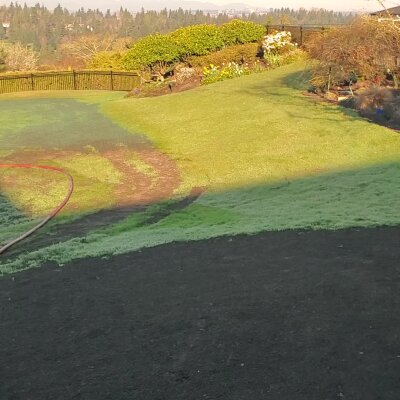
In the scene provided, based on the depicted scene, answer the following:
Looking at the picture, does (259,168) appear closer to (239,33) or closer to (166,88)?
(166,88)

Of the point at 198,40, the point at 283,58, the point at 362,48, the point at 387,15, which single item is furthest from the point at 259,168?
the point at 198,40

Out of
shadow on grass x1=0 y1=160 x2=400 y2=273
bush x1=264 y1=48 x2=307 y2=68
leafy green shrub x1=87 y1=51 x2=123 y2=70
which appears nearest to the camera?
shadow on grass x1=0 y1=160 x2=400 y2=273

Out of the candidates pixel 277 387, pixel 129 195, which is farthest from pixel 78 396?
pixel 129 195

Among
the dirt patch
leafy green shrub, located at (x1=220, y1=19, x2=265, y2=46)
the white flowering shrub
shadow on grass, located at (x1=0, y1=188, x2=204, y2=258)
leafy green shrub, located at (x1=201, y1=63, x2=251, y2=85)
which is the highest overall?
leafy green shrub, located at (x1=220, y1=19, x2=265, y2=46)

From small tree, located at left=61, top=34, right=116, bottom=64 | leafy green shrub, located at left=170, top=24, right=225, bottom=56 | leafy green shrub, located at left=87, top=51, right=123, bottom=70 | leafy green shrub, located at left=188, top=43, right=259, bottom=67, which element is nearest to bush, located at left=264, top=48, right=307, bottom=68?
leafy green shrub, located at left=188, top=43, right=259, bottom=67

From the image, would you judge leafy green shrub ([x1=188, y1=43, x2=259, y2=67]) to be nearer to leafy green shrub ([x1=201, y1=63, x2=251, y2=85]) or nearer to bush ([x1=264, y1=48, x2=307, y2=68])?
leafy green shrub ([x1=201, y1=63, x2=251, y2=85])

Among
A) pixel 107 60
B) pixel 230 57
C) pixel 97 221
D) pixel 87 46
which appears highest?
pixel 87 46
